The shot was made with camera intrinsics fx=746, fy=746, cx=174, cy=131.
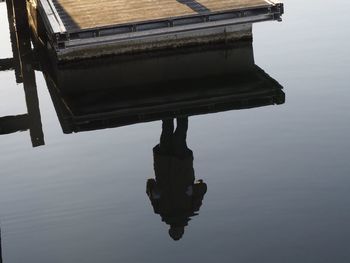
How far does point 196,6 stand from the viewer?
59.4ft

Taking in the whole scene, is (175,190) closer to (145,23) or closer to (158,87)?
(158,87)

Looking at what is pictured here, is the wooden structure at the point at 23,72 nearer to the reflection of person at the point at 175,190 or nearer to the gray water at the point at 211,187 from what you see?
the gray water at the point at 211,187

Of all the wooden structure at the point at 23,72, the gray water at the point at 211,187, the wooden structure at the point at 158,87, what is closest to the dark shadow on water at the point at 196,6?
the wooden structure at the point at 158,87

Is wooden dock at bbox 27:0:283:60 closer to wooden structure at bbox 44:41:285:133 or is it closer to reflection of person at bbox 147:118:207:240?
wooden structure at bbox 44:41:285:133

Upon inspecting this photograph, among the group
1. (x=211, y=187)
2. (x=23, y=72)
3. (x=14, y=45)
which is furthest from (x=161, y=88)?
(x=14, y=45)

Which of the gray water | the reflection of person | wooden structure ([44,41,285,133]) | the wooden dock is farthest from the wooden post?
the reflection of person

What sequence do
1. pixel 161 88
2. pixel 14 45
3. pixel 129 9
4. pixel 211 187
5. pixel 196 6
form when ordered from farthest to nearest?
pixel 14 45, pixel 129 9, pixel 196 6, pixel 161 88, pixel 211 187

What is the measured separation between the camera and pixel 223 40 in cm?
1825

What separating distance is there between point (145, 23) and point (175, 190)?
7.33 meters

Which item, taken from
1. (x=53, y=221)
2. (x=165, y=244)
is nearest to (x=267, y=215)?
(x=165, y=244)

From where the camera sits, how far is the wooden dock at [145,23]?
16.8m

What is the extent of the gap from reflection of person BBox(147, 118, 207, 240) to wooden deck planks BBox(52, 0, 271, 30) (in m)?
6.85

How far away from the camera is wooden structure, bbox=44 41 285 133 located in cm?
1514

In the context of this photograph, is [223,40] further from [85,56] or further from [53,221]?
[53,221]
